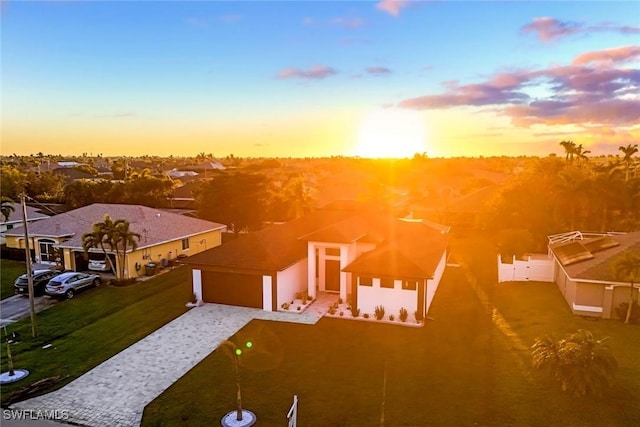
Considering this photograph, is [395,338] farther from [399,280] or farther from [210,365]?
[210,365]

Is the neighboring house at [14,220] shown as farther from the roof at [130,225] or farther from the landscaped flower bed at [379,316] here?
the landscaped flower bed at [379,316]

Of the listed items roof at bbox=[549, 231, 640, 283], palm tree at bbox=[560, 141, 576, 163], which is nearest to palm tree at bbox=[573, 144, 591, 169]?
palm tree at bbox=[560, 141, 576, 163]

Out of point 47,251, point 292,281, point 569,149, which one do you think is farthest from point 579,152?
point 47,251

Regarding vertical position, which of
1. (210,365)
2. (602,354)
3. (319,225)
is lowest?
(210,365)

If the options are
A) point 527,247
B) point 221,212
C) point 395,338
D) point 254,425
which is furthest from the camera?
point 221,212

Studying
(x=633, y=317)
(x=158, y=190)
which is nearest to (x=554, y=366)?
(x=633, y=317)

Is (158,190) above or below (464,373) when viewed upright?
above
